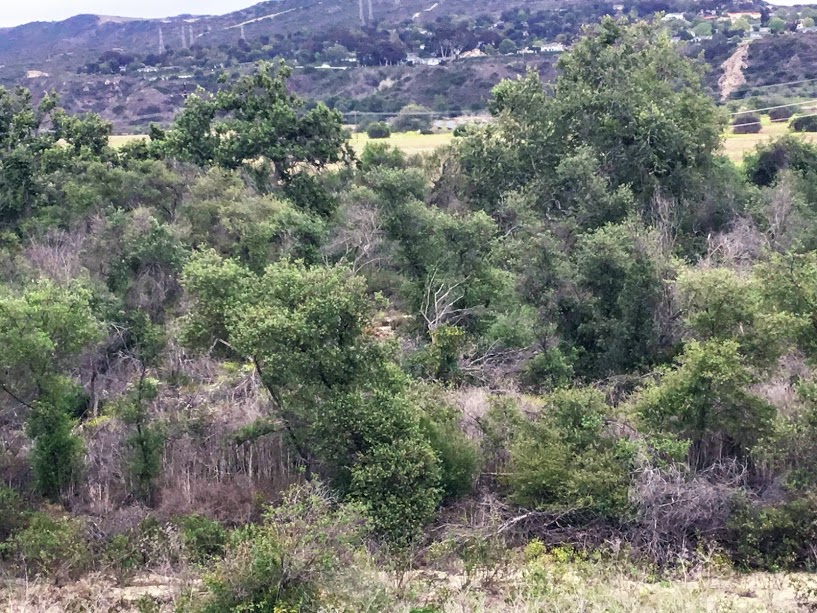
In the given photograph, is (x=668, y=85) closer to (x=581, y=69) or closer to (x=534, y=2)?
(x=581, y=69)

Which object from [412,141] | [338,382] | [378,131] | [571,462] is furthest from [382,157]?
[571,462]

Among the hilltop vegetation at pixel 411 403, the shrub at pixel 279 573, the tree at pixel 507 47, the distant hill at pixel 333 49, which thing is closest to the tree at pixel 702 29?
the distant hill at pixel 333 49

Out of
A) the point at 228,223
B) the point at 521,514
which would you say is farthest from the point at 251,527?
the point at 228,223

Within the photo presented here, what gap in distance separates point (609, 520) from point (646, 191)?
12.7 meters

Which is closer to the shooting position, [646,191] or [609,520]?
[609,520]

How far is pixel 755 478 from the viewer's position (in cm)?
1211

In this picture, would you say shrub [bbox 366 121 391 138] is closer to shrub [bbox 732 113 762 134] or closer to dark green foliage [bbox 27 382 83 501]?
shrub [bbox 732 113 762 134]

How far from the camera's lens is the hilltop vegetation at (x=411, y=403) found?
34.0 ft

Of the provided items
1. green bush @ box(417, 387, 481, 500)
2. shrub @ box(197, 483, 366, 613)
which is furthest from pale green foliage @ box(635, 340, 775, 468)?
shrub @ box(197, 483, 366, 613)

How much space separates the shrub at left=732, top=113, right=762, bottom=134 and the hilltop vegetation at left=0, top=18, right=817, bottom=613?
17936 millimetres

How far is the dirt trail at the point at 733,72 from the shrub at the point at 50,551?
42.2 metres

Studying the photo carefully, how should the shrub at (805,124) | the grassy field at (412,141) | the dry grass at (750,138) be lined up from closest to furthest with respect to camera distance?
the dry grass at (750,138) < the grassy field at (412,141) < the shrub at (805,124)

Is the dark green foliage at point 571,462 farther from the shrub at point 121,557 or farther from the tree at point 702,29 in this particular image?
the tree at point 702,29

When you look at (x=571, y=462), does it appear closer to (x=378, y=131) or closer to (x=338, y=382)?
(x=338, y=382)
